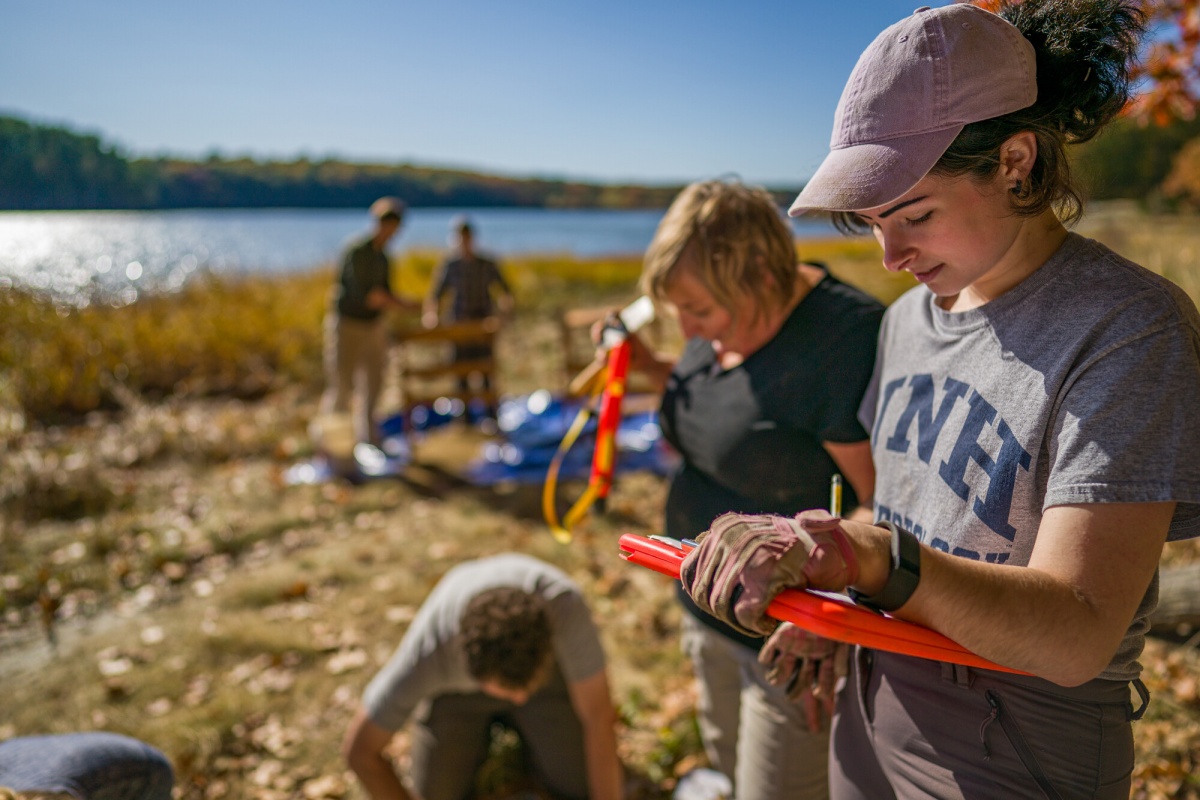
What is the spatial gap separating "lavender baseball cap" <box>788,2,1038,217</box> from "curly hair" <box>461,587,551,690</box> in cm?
180

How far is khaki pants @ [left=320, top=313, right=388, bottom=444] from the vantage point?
22.9 ft

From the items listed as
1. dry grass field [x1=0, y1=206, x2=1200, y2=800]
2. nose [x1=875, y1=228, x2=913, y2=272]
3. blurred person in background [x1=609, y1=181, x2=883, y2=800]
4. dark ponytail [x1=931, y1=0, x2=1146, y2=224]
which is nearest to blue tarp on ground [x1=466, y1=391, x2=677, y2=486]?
dry grass field [x1=0, y1=206, x2=1200, y2=800]

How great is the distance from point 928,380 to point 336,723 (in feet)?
11.1

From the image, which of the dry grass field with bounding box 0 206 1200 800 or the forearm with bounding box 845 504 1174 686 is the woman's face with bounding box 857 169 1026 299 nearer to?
the forearm with bounding box 845 504 1174 686

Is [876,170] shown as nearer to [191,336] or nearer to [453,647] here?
[453,647]

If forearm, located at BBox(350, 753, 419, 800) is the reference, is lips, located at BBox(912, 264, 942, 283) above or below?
above

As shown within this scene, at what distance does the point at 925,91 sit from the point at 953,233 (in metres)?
0.21

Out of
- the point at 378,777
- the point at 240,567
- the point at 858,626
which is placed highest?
the point at 858,626

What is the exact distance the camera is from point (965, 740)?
1210 mm

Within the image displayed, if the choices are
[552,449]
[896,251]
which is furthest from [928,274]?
[552,449]

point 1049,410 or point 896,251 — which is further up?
point 896,251

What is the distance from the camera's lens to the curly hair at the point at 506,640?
2.41 m

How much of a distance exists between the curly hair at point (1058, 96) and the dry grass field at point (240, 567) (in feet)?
6.39

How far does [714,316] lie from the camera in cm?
204
